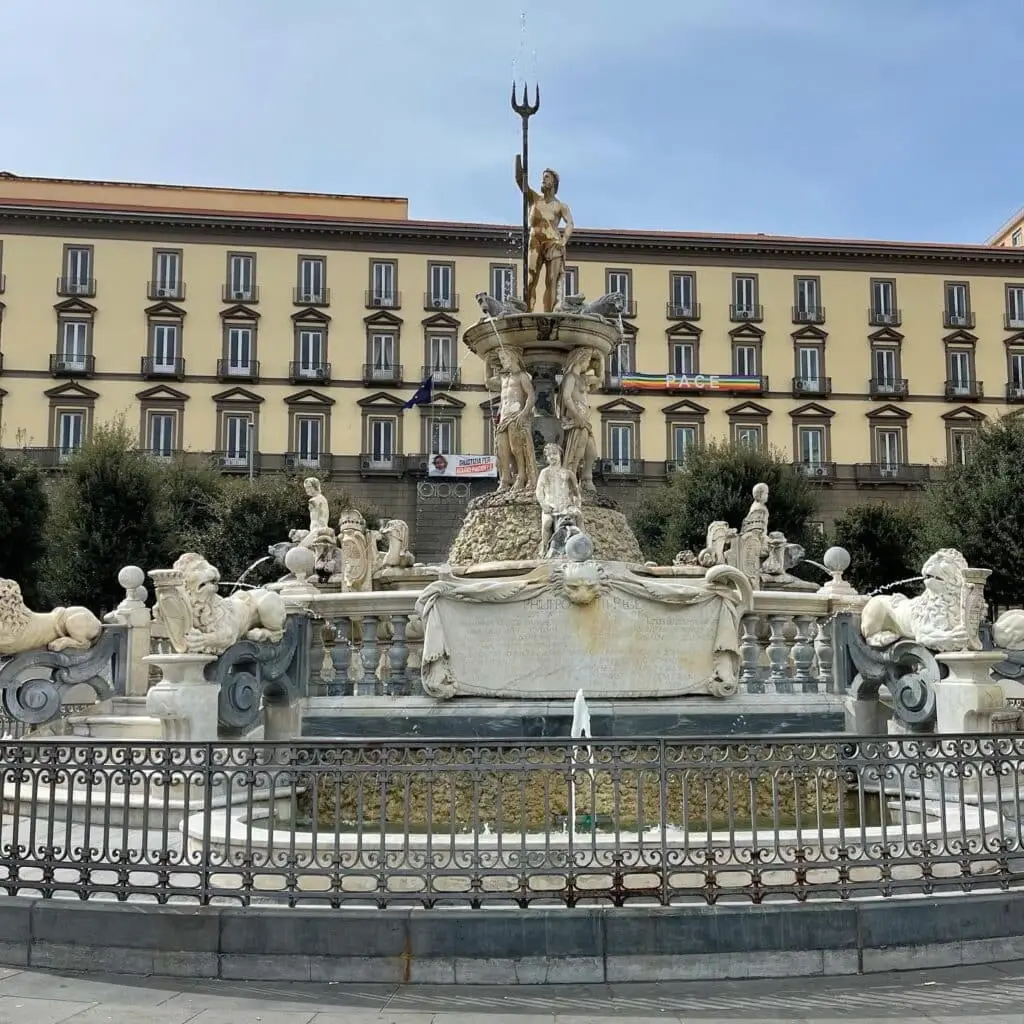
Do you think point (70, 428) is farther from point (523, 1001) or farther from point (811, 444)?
point (523, 1001)

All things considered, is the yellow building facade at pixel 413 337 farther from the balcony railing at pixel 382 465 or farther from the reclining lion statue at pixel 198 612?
the reclining lion statue at pixel 198 612

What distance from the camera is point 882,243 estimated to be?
5522cm

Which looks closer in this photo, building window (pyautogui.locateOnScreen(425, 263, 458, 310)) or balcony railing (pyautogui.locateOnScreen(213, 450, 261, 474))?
balcony railing (pyautogui.locateOnScreen(213, 450, 261, 474))

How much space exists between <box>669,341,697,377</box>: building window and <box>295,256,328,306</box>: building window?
1694cm

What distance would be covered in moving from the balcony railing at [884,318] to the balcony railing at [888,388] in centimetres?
276

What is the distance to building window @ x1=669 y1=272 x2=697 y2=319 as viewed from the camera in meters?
54.4

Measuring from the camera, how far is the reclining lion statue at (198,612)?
28.5ft

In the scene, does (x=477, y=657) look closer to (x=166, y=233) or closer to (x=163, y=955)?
(x=163, y=955)

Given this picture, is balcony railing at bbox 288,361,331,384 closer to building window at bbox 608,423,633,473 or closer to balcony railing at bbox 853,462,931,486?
building window at bbox 608,423,633,473

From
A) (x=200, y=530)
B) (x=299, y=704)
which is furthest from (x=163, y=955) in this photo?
(x=200, y=530)

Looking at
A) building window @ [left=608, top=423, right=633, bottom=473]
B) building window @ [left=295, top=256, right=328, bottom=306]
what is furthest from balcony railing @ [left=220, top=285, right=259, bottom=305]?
building window @ [left=608, top=423, right=633, bottom=473]

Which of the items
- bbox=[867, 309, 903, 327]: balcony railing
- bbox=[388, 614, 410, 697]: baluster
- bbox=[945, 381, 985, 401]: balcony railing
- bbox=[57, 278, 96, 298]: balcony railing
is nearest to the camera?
bbox=[388, 614, 410, 697]: baluster

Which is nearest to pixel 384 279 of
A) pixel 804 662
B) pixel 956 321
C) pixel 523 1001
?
pixel 956 321

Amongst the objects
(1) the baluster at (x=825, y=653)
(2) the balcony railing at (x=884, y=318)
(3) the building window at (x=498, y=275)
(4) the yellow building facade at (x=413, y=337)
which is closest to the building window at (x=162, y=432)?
(4) the yellow building facade at (x=413, y=337)
